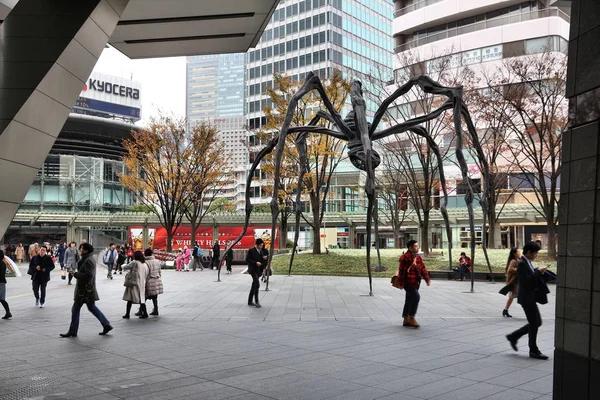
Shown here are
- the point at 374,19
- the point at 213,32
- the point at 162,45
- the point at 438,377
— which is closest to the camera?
the point at 438,377

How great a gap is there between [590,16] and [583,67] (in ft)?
1.32

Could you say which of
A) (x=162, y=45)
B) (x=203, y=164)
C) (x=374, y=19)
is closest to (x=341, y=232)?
(x=203, y=164)

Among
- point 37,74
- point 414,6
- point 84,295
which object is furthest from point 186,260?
point 414,6

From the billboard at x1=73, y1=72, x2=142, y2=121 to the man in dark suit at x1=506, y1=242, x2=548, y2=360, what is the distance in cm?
6515

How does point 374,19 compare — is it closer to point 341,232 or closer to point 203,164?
point 341,232

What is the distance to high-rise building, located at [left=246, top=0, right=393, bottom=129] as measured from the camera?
3051 inches

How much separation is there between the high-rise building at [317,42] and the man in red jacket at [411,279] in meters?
65.8

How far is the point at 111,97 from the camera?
224ft

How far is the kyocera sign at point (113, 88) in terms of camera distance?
66.8 metres

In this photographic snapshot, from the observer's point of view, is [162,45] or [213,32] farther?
[162,45]

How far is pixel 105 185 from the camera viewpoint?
6531 cm

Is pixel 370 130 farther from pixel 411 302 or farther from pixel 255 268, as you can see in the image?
pixel 411 302

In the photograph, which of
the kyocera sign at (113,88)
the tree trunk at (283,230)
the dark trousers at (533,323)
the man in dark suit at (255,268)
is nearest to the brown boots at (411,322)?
the dark trousers at (533,323)

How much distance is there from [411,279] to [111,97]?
6580 centimetres
